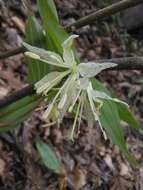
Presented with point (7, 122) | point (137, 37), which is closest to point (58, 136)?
point (7, 122)

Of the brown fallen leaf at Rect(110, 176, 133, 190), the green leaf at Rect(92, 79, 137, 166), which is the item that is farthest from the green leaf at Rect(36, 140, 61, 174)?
the green leaf at Rect(92, 79, 137, 166)

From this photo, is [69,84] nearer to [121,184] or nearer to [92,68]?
[92,68]

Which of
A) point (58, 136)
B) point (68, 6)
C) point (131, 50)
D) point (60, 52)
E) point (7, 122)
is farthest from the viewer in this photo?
point (131, 50)

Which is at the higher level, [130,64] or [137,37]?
[130,64]

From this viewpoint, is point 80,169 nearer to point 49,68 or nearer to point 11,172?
point 11,172

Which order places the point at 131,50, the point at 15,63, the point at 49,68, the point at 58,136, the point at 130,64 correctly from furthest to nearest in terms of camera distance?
the point at 131,50, the point at 15,63, the point at 58,136, the point at 49,68, the point at 130,64

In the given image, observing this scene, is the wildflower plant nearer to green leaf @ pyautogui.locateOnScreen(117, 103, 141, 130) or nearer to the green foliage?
the green foliage
